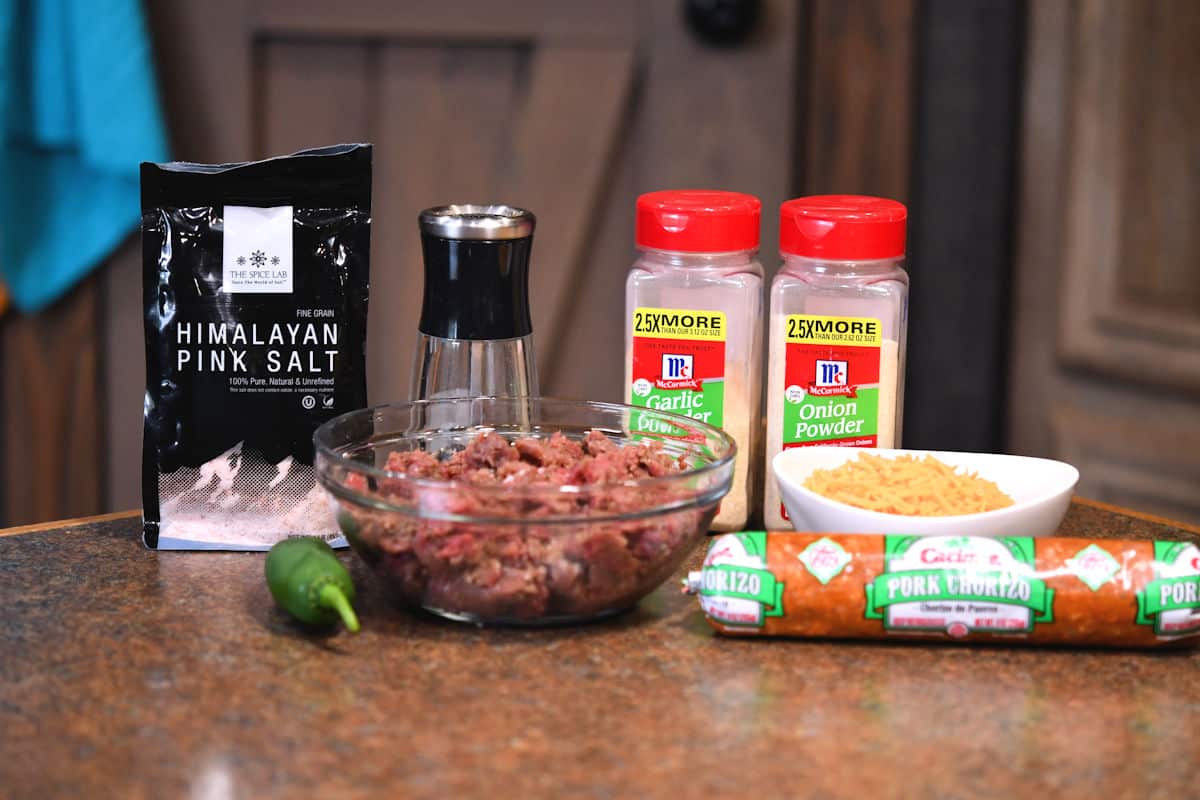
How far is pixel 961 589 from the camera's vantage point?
0.87m

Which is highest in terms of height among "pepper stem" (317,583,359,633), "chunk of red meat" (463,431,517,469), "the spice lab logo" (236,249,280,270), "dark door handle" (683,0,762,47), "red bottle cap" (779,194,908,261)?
"dark door handle" (683,0,762,47)

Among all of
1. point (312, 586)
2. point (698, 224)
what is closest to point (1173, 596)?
point (698, 224)

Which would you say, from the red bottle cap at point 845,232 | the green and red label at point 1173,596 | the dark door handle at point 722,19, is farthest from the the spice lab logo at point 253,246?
the dark door handle at point 722,19

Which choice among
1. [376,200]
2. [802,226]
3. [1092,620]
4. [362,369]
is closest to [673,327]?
[802,226]

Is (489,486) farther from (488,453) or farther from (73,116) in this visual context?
(73,116)

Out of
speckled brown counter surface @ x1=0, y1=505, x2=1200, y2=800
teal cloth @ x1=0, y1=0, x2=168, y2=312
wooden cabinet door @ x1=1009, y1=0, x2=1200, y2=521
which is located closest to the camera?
speckled brown counter surface @ x1=0, y1=505, x2=1200, y2=800

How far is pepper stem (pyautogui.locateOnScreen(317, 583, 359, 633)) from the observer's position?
871mm

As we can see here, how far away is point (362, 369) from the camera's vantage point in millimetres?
1060

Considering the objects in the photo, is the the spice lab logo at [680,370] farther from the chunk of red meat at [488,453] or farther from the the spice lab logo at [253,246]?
the the spice lab logo at [253,246]

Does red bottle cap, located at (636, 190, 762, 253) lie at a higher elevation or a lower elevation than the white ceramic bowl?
higher

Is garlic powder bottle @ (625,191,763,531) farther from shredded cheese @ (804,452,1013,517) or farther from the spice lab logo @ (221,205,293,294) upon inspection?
the spice lab logo @ (221,205,293,294)

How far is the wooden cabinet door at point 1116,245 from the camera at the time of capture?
2.08 meters

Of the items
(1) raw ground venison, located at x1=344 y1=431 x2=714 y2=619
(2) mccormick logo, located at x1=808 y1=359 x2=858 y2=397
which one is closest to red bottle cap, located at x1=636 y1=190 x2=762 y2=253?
(2) mccormick logo, located at x1=808 y1=359 x2=858 y2=397

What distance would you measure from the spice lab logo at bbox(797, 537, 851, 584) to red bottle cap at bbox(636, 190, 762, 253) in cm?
27
